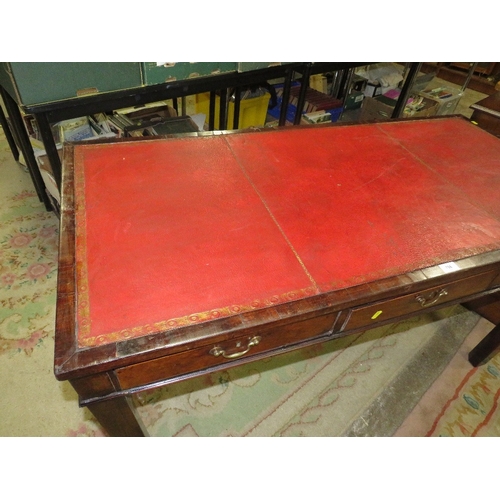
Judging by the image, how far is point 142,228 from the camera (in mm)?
982

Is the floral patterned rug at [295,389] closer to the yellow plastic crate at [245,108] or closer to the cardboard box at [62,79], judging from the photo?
the cardboard box at [62,79]

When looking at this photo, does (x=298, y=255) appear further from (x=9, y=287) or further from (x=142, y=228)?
(x=9, y=287)

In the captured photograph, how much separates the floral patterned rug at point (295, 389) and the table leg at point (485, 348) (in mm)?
51

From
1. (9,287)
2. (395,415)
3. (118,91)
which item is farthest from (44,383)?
(395,415)

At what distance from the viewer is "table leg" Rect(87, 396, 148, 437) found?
0.89 metres

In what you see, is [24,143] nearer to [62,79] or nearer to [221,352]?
[62,79]

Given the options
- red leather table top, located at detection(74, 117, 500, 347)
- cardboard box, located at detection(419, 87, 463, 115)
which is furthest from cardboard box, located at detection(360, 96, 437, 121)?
red leather table top, located at detection(74, 117, 500, 347)

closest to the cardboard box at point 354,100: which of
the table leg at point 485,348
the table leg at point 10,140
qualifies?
the table leg at point 485,348

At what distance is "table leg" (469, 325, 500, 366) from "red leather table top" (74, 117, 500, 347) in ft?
2.21

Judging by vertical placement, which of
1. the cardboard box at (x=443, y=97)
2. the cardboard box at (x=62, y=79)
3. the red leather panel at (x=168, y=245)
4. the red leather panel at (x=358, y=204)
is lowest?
the cardboard box at (x=443, y=97)

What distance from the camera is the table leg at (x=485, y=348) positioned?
1.56 metres

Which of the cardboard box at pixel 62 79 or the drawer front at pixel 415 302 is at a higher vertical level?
the cardboard box at pixel 62 79

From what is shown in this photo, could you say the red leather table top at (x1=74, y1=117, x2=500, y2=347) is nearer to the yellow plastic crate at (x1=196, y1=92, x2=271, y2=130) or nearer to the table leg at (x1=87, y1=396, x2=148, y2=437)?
the table leg at (x1=87, y1=396, x2=148, y2=437)

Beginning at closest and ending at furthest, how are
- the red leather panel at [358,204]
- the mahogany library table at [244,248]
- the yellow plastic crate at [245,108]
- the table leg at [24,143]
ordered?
1. the mahogany library table at [244,248]
2. the red leather panel at [358,204]
3. the table leg at [24,143]
4. the yellow plastic crate at [245,108]
